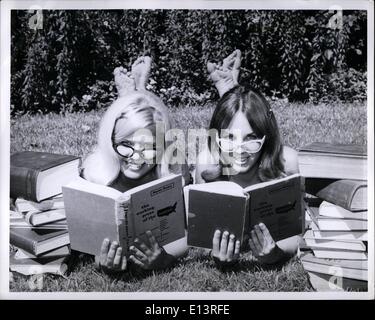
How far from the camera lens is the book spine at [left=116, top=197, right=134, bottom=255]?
2992 millimetres

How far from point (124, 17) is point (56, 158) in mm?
801

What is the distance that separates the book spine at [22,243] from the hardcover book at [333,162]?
4.66 feet

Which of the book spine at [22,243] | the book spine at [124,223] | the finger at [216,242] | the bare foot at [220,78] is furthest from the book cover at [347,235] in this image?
the book spine at [22,243]

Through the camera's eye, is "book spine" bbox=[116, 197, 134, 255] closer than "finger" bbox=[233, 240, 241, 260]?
Yes

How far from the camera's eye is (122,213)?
3.00m

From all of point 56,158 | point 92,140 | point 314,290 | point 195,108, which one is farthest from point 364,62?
point 56,158

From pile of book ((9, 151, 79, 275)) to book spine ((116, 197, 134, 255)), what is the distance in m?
0.29

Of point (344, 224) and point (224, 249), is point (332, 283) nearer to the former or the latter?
point (344, 224)

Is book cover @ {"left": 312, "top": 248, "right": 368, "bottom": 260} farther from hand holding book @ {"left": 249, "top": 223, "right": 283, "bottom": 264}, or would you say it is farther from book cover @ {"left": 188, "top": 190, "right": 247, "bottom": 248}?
book cover @ {"left": 188, "top": 190, "right": 247, "bottom": 248}

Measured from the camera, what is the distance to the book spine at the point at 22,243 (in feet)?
10.1

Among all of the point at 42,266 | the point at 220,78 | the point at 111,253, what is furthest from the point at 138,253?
the point at 220,78

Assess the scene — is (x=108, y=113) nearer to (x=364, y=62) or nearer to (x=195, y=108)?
(x=195, y=108)

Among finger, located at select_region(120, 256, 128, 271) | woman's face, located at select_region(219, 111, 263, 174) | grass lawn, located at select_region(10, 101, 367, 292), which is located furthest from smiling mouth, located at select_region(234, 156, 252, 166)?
finger, located at select_region(120, 256, 128, 271)

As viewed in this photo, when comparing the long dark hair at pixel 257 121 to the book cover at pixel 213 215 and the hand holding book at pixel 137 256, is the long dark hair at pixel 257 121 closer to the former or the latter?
the book cover at pixel 213 215
